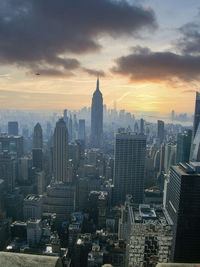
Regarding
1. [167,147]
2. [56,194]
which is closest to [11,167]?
[56,194]

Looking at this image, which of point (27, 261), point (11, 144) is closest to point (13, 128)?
point (11, 144)

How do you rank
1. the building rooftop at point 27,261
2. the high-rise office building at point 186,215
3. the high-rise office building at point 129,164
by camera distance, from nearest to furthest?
the building rooftop at point 27,261
the high-rise office building at point 186,215
the high-rise office building at point 129,164

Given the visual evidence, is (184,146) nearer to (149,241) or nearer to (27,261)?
(149,241)

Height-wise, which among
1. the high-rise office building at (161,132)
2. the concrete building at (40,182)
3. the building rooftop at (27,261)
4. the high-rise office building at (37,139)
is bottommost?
the concrete building at (40,182)

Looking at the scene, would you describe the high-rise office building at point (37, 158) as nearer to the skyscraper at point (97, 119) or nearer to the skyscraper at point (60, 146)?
the skyscraper at point (60, 146)

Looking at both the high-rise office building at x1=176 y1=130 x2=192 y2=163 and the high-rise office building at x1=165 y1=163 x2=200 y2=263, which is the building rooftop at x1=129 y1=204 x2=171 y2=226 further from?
the high-rise office building at x1=176 y1=130 x2=192 y2=163

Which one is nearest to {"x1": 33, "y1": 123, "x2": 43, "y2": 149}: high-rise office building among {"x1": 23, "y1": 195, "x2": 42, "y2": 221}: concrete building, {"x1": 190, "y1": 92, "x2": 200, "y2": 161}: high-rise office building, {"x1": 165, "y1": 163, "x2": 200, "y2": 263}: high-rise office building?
{"x1": 23, "y1": 195, "x2": 42, "y2": 221}: concrete building

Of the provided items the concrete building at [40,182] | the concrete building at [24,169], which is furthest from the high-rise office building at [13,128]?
the concrete building at [40,182]
